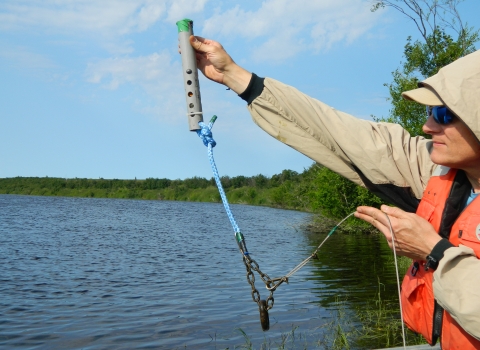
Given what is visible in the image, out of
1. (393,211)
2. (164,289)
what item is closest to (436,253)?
(393,211)

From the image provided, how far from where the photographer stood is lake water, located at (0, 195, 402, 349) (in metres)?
10.1

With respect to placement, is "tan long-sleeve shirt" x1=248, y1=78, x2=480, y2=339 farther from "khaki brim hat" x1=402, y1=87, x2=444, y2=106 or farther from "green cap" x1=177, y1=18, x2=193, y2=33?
"green cap" x1=177, y1=18, x2=193, y2=33

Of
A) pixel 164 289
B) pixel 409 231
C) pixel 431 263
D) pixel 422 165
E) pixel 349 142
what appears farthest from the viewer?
pixel 164 289

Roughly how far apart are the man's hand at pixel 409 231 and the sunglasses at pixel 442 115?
18.1 inches

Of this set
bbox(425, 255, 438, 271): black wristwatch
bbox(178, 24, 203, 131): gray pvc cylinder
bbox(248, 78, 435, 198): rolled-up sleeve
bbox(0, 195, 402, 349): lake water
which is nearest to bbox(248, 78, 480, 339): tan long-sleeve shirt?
bbox(248, 78, 435, 198): rolled-up sleeve

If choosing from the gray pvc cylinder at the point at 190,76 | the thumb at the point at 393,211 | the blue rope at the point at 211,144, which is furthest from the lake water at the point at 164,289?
the thumb at the point at 393,211

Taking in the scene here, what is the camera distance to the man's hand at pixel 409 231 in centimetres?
243

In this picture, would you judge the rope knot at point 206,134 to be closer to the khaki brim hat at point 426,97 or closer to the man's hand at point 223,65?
the man's hand at point 223,65

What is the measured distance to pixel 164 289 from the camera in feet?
48.2

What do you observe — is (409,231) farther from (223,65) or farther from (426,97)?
(223,65)

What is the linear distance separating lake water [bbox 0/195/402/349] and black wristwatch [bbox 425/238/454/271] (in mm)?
6712

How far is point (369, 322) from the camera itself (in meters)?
9.99

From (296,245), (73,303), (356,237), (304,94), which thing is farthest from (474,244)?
(356,237)

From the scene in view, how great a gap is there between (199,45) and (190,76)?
0.56ft
